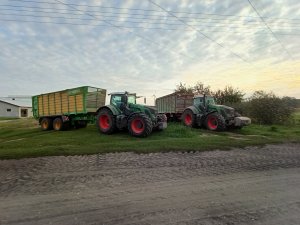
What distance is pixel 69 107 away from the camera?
67.4 ft

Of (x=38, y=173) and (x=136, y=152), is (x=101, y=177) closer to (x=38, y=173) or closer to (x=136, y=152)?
(x=38, y=173)

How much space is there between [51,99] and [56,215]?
17.0 m

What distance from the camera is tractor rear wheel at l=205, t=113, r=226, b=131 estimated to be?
20438mm

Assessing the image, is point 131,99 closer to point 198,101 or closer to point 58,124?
point 58,124

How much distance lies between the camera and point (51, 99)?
21812 mm

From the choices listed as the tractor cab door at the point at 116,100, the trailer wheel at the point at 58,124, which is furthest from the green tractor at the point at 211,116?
the trailer wheel at the point at 58,124

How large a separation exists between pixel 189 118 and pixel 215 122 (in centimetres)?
234

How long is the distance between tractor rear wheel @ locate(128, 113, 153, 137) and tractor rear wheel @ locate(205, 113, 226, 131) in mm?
5721

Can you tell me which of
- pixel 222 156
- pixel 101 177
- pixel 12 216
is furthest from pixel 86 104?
pixel 12 216

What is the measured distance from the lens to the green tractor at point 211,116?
20.9 meters

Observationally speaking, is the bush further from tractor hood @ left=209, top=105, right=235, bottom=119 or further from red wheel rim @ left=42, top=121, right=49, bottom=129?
red wheel rim @ left=42, top=121, right=49, bottom=129

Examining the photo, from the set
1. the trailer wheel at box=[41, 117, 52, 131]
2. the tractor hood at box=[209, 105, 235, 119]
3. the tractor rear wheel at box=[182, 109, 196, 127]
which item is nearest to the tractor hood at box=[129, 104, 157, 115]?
the tractor rear wheel at box=[182, 109, 196, 127]

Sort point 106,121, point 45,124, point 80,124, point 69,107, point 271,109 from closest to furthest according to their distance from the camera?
point 106,121 < point 69,107 < point 80,124 < point 45,124 < point 271,109

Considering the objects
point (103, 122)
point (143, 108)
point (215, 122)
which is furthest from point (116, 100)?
point (215, 122)
